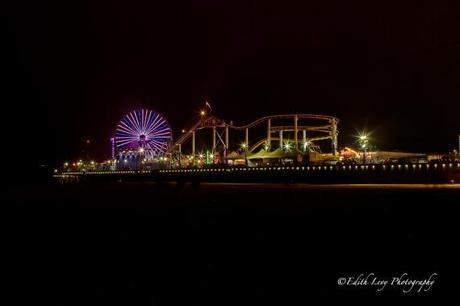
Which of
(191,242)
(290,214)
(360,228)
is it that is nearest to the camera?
(191,242)

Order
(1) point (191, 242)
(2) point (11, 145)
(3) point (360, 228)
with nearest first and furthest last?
1. (1) point (191, 242)
2. (3) point (360, 228)
3. (2) point (11, 145)

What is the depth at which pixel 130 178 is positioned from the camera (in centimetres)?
6347

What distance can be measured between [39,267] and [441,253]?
5680 mm

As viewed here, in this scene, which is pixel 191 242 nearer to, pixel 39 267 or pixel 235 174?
pixel 39 267

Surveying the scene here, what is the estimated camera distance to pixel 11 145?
5644cm

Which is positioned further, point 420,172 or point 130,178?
point 130,178

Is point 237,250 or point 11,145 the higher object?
point 11,145

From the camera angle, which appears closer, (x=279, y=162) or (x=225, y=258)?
(x=225, y=258)

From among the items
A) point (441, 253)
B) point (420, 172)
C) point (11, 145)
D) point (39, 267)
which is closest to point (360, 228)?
point (441, 253)

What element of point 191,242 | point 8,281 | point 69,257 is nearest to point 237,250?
point 191,242

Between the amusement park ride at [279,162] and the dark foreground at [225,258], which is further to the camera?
the amusement park ride at [279,162]

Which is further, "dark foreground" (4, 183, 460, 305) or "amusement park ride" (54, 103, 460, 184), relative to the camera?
"amusement park ride" (54, 103, 460, 184)

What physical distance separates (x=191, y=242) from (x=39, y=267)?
2460 mm

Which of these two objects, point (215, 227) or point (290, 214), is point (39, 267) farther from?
point (290, 214)
